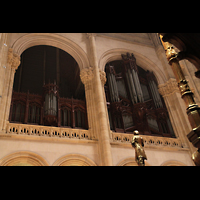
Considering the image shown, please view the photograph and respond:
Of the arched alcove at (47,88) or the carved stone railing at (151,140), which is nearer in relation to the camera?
the arched alcove at (47,88)

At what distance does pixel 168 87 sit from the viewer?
1434cm

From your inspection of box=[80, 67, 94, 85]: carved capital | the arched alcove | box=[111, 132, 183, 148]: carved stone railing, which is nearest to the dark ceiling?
the arched alcove

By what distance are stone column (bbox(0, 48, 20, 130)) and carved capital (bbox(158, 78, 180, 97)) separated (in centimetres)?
885

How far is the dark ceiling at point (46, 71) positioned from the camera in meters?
16.5

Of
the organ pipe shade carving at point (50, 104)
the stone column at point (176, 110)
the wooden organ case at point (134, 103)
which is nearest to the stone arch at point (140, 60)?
the wooden organ case at point (134, 103)

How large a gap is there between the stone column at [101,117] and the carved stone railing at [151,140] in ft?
2.05

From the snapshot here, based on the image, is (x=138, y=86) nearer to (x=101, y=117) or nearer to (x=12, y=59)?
(x=101, y=117)

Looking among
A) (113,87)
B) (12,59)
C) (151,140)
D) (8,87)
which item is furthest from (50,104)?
(151,140)

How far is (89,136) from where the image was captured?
35.1 feet

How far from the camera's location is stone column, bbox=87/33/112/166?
975 centimetres

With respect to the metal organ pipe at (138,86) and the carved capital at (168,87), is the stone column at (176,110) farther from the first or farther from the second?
the metal organ pipe at (138,86)
